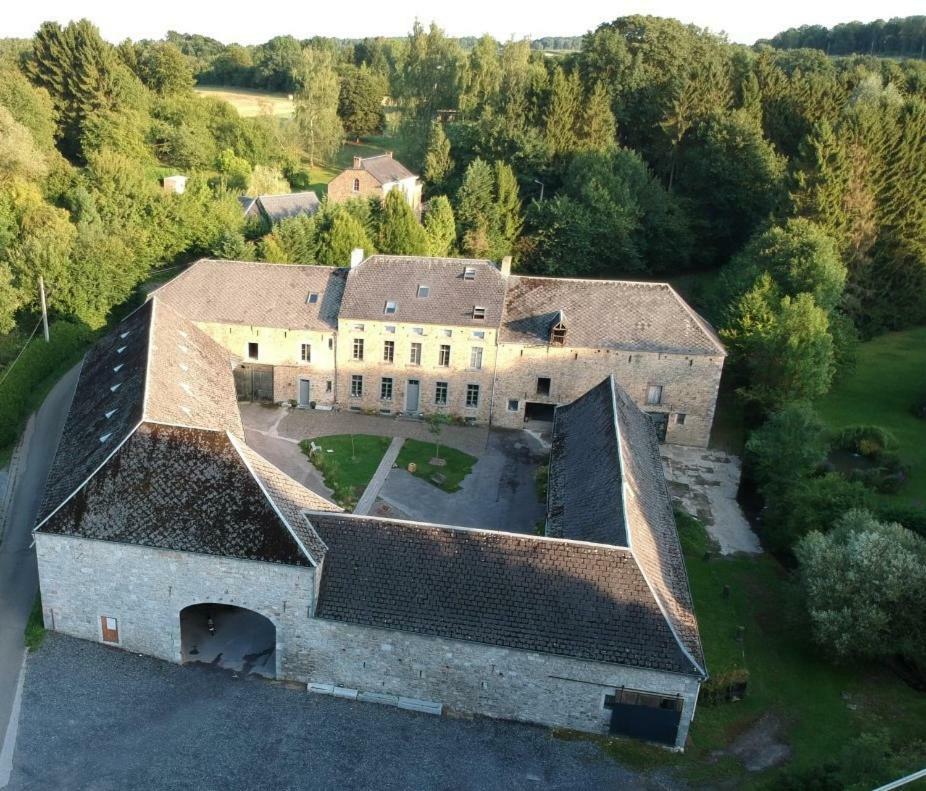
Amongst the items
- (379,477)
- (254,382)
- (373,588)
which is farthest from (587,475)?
(254,382)

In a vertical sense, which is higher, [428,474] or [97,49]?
[97,49]

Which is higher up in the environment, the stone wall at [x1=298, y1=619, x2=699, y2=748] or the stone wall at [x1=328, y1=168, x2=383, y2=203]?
the stone wall at [x1=328, y1=168, x2=383, y2=203]

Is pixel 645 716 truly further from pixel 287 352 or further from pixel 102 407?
pixel 287 352

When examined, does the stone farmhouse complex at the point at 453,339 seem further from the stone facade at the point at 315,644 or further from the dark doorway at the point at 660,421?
the stone facade at the point at 315,644

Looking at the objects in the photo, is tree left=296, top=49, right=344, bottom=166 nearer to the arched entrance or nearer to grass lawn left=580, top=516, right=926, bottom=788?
the arched entrance

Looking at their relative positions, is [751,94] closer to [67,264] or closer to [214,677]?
[67,264]

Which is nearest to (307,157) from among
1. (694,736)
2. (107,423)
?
(107,423)

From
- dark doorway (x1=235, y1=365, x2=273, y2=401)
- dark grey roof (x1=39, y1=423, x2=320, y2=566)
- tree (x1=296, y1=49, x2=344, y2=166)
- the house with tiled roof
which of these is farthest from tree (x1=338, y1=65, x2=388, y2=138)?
dark grey roof (x1=39, y1=423, x2=320, y2=566)
